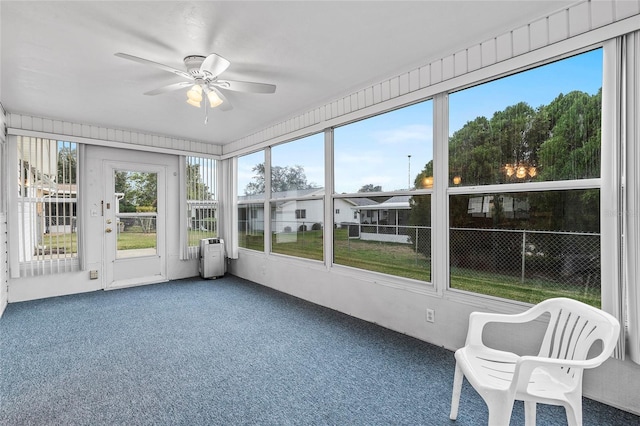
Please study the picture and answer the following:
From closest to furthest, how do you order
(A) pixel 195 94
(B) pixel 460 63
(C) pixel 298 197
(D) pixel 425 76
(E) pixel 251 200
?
(B) pixel 460 63 < (A) pixel 195 94 < (D) pixel 425 76 < (C) pixel 298 197 < (E) pixel 251 200

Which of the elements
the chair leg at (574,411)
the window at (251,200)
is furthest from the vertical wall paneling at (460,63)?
the window at (251,200)

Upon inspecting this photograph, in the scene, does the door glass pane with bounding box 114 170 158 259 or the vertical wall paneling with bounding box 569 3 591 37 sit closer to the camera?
the vertical wall paneling with bounding box 569 3 591 37

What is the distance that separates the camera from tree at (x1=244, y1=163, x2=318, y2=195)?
4.47m

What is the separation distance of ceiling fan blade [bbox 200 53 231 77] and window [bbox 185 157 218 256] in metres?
3.50

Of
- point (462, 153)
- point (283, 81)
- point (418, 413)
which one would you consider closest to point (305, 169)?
point (283, 81)

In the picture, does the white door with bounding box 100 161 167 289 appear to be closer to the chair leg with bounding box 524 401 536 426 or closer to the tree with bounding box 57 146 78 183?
the tree with bounding box 57 146 78 183

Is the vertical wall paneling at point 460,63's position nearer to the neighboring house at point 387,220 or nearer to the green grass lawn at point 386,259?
the neighboring house at point 387,220

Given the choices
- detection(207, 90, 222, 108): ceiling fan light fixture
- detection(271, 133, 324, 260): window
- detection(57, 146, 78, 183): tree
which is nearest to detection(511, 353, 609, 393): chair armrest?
detection(271, 133, 324, 260): window

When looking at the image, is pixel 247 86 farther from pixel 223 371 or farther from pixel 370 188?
pixel 223 371

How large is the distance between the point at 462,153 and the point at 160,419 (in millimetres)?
2936

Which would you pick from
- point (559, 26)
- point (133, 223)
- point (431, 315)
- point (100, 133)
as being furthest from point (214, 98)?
point (133, 223)

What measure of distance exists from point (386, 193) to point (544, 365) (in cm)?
213

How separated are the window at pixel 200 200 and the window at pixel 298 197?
1.54m

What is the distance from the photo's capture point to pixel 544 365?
53.1 inches
